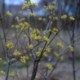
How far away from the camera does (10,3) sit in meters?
11.1

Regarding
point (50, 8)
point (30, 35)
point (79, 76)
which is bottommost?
point (79, 76)

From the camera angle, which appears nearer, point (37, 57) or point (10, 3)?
point (37, 57)

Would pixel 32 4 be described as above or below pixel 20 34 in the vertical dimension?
above

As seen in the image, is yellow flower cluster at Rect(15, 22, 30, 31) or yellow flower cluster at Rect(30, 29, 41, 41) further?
yellow flower cluster at Rect(15, 22, 30, 31)

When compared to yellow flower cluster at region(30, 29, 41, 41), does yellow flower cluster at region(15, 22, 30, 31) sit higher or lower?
higher

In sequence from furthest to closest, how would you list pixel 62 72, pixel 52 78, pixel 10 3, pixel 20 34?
pixel 10 3 → pixel 62 72 → pixel 52 78 → pixel 20 34

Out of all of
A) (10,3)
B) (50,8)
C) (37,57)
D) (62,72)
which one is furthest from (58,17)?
(10,3)

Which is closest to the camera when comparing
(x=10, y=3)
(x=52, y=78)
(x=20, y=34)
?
(x=20, y=34)

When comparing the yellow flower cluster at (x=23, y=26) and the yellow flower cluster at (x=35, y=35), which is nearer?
the yellow flower cluster at (x=35, y=35)

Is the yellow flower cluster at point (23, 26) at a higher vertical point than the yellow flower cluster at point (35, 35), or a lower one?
higher

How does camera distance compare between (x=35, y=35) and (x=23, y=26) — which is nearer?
(x=35, y=35)

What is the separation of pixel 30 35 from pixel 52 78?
8.18ft

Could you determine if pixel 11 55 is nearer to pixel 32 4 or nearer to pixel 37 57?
pixel 37 57

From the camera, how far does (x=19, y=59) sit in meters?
3.37
